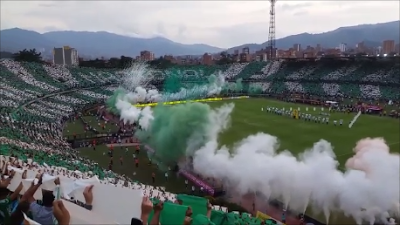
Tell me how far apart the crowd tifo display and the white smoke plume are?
0.12 ft

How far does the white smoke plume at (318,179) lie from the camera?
43.4ft

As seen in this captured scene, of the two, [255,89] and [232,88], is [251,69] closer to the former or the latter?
[232,88]

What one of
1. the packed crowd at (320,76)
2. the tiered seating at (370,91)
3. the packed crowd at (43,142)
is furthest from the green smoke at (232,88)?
the tiered seating at (370,91)

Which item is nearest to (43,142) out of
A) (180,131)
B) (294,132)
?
(180,131)

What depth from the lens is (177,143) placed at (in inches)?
809

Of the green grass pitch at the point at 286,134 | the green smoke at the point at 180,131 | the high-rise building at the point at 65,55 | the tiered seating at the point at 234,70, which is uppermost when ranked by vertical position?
the high-rise building at the point at 65,55

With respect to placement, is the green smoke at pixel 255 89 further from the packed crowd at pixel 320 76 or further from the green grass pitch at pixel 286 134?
the green grass pitch at pixel 286 134

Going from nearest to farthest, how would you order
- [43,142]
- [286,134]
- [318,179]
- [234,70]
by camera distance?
[318,179], [43,142], [286,134], [234,70]

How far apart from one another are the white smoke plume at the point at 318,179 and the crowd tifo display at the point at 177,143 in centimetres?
4

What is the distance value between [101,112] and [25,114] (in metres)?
10.8

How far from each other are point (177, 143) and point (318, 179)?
7711 millimetres

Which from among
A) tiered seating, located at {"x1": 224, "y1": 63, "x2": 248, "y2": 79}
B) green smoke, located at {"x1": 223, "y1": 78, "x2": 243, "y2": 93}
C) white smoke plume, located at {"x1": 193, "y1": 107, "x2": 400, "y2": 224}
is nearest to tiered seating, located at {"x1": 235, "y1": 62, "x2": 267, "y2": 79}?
tiered seating, located at {"x1": 224, "y1": 63, "x2": 248, "y2": 79}

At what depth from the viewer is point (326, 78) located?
197ft

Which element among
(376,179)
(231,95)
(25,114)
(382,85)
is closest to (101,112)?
(25,114)
